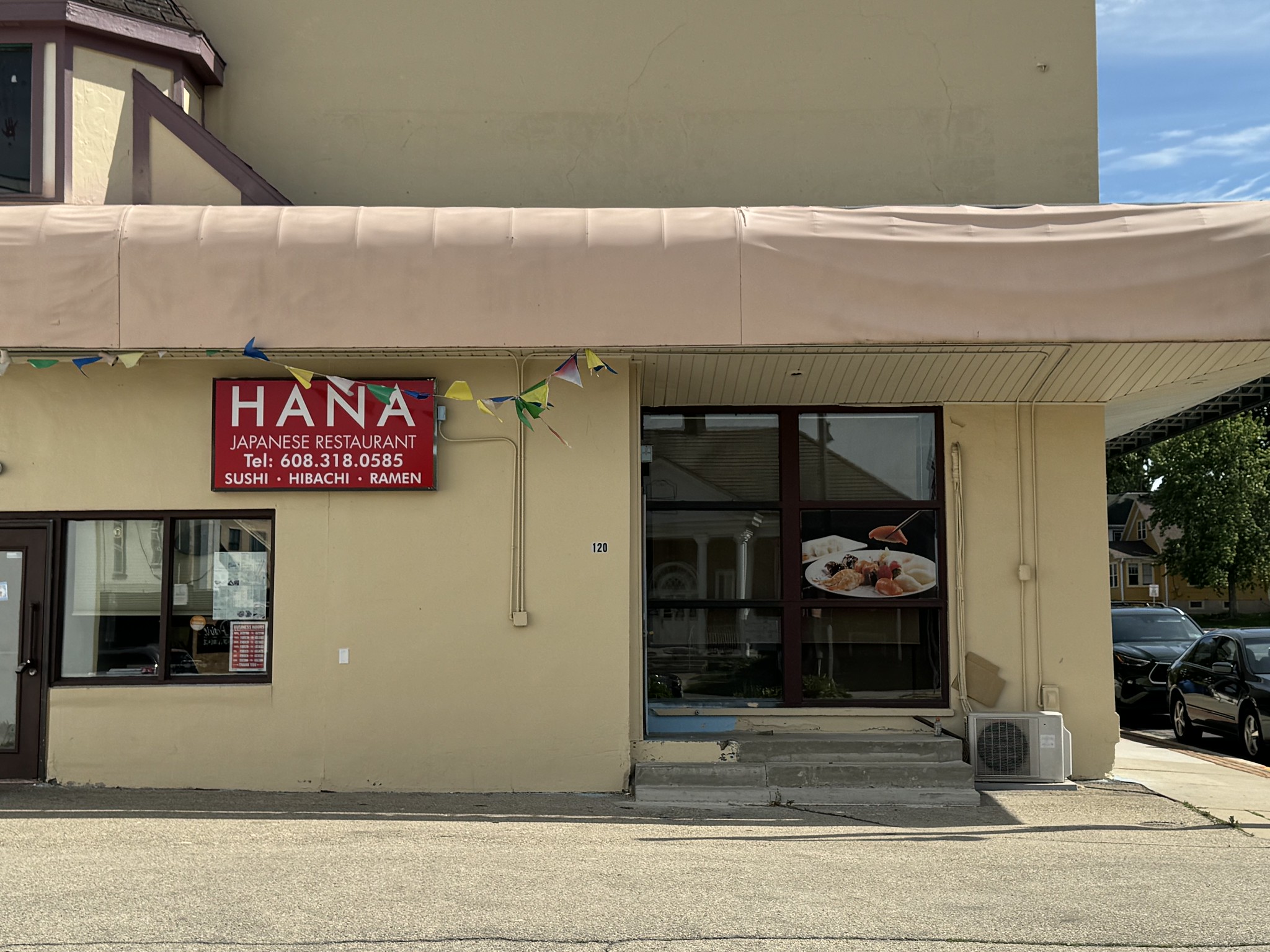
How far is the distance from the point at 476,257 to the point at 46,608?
4680 mm

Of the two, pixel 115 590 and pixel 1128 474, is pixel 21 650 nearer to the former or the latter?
pixel 115 590

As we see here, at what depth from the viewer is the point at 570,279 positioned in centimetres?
858

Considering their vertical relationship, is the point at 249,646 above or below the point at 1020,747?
above

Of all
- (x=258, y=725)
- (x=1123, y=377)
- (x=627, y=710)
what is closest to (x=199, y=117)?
(x=258, y=725)

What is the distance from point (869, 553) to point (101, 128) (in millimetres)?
7812

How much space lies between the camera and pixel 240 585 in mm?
9594

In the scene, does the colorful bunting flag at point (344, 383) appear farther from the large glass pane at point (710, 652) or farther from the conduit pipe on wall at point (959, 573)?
the conduit pipe on wall at point (959, 573)

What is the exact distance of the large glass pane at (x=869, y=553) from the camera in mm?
10625

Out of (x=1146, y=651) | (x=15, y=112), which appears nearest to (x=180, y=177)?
(x=15, y=112)

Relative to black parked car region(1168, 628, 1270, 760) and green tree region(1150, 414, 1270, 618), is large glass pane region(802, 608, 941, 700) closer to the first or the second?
black parked car region(1168, 628, 1270, 760)

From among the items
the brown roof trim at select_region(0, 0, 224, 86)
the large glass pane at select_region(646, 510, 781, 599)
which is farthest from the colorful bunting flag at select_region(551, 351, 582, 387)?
the brown roof trim at select_region(0, 0, 224, 86)

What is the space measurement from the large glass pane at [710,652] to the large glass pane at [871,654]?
0.37 meters

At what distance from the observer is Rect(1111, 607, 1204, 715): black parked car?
16078 millimetres

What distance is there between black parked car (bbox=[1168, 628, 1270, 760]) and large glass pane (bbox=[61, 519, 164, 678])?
38.1 ft
